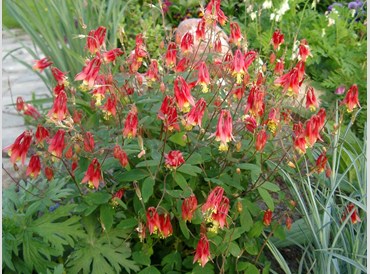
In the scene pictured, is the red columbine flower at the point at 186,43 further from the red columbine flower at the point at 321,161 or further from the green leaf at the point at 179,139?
the red columbine flower at the point at 321,161

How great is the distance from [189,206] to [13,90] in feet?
12.0

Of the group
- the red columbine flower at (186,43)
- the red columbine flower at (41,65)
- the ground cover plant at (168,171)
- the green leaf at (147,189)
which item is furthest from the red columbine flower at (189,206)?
the red columbine flower at (41,65)

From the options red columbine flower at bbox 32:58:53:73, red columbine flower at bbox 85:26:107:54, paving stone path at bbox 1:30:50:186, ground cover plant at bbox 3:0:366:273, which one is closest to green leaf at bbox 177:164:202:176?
ground cover plant at bbox 3:0:366:273

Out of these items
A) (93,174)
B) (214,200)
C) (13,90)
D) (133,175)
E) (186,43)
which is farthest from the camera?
(13,90)

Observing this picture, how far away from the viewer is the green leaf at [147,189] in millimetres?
2162

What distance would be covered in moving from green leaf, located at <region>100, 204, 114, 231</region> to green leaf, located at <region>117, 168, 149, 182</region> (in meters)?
0.12

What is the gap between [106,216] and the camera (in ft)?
7.52

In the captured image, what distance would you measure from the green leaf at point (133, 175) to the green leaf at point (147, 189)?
0.04m

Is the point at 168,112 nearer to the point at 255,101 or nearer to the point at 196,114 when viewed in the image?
the point at 196,114

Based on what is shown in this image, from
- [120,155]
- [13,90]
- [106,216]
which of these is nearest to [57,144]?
[120,155]

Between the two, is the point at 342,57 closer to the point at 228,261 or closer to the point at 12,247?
the point at 228,261

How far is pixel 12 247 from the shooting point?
7.37 ft

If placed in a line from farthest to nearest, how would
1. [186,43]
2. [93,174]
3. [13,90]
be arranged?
[13,90], [186,43], [93,174]

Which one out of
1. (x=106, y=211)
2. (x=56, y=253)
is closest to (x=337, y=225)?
(x=106, y=211)
